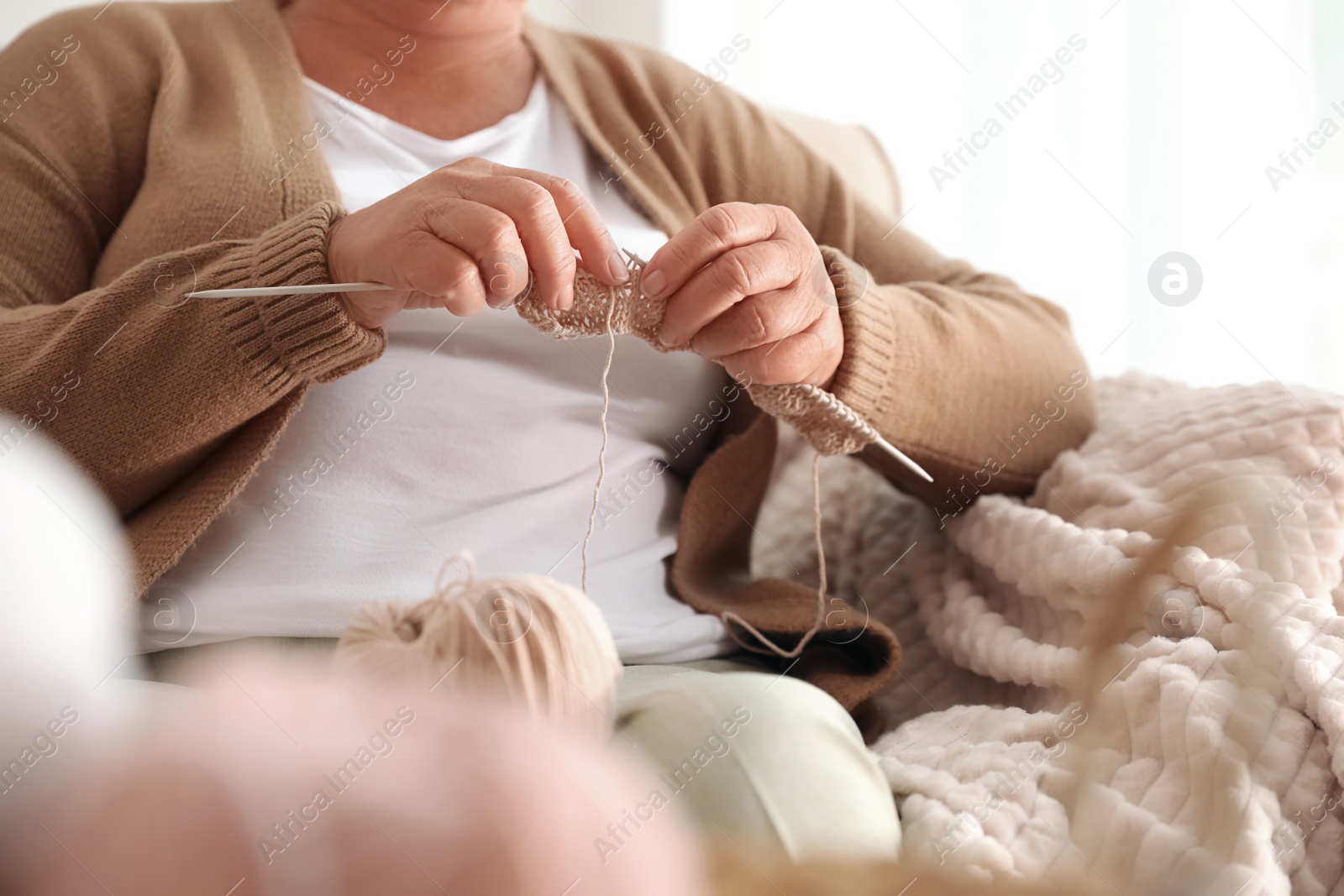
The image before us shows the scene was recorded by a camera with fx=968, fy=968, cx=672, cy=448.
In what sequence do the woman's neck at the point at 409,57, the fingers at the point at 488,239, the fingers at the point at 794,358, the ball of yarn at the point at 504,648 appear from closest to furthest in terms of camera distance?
the ball of yarn at the point at 504,648 → the fingers at the point at 488,239 → the fingers at the point at 794,358 → the woman's neck at the point at 409,57

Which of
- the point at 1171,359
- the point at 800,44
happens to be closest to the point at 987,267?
the point at 1171,359

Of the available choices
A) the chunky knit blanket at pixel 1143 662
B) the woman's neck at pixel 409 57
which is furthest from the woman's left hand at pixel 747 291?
the woman's neck at pixel 409 57

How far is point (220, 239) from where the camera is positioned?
0.65 meters

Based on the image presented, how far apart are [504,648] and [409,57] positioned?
0.61 meters

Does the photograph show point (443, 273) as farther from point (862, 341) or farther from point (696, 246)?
point (862, 341)

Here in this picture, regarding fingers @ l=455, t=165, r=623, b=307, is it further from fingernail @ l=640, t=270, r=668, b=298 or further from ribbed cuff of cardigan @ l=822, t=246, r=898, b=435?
ribbed cuff of cardigan @ l=822, t=246, r=898, b=435

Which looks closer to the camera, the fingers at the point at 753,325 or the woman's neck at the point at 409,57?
the fingers at the point at 753,325

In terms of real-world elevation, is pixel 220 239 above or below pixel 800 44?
below

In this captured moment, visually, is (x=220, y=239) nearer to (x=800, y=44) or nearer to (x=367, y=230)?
(x=367, y=230)

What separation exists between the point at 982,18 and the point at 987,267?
352mm

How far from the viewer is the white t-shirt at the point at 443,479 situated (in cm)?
59

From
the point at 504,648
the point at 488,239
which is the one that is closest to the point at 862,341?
the point at 488,239

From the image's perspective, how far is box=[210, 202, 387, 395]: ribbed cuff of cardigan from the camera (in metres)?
0.54

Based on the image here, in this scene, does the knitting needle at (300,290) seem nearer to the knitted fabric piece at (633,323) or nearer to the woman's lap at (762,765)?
the knitted fabric piece at (633,323)
